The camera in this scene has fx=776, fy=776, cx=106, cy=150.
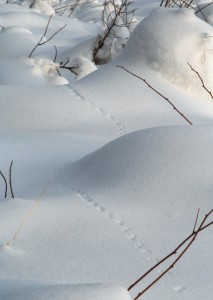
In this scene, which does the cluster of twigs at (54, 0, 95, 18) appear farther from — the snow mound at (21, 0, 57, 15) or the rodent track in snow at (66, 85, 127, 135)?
the rodent track in snow at (66, 85, 127, 135)

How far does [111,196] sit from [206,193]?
0.88ft

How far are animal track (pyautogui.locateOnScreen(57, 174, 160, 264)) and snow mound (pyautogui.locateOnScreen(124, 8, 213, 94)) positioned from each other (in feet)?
4.46

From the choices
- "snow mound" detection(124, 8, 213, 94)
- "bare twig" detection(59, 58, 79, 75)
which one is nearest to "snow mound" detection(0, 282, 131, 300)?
"snow mound" detection(124, 8, 213, 94)

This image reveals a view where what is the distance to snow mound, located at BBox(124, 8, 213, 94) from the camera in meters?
3.49

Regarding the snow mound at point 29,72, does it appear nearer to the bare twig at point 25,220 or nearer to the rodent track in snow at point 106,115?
the rodent track in snow at point 106,115

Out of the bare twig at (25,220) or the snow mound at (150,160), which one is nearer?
the bare twig at (25,220)

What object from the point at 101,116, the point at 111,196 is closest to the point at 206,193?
the point at 111,196

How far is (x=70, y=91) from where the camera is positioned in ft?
11.1

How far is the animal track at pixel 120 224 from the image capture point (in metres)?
1.90

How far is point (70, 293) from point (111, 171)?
1.05m

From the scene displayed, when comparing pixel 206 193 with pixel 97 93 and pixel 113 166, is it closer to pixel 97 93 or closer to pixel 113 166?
pixel 113 166

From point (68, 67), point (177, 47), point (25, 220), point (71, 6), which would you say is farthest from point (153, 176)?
point (71, 6)

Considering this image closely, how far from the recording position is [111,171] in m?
2.35

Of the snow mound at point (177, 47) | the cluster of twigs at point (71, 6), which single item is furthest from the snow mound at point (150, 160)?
the cluster of twigs at point (71, 6)
